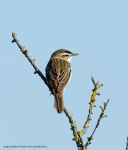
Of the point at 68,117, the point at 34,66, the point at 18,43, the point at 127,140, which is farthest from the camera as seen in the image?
the point at 34,66

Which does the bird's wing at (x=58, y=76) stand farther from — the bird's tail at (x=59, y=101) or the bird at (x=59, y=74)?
the bird's tail at (x=59, y=101)

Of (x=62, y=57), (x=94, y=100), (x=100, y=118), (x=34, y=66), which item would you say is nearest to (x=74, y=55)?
(x=62, y=57)

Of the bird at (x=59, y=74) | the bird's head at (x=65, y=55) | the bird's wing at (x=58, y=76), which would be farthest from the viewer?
the bird's head at (x=65, y=55)

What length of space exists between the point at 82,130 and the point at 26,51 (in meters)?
2.86

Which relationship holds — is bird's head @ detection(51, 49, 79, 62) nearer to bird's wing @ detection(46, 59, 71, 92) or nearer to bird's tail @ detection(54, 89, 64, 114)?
bird's wing @ detection(46, 59, 71, 92)

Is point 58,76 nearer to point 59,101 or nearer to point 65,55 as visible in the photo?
point 59,101

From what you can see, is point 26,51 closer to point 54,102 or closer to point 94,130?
point 54,102

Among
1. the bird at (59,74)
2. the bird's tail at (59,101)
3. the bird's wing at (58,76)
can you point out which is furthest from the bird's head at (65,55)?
the bird's tail at (59,101)

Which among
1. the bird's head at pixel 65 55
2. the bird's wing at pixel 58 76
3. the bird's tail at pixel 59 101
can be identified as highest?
the bird's head at pixel 65 55

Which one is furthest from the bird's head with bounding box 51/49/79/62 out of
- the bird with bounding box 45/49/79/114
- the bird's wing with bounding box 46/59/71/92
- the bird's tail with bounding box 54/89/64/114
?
the bird's tail with bounding box 54/89/64/114

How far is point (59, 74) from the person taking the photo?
8867 millimetres

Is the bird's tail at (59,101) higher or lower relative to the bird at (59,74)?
lower

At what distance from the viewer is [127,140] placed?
4668 mm

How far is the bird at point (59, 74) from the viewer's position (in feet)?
25.6
